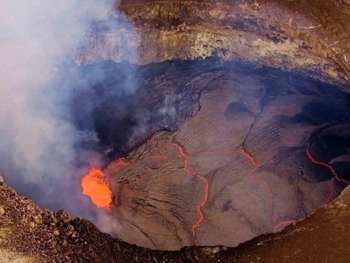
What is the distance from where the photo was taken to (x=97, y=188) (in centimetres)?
1121

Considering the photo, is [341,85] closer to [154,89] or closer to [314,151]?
[314,151]

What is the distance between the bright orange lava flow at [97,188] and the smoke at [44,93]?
0.20 metres

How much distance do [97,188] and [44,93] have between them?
3438 millimetres

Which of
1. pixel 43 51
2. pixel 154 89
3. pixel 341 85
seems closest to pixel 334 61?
pixel 341 85

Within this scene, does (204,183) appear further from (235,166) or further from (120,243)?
(120,243)

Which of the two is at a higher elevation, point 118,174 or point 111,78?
point 111,78

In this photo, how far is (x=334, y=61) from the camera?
12.4 metres

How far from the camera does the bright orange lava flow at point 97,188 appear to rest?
10.9 m

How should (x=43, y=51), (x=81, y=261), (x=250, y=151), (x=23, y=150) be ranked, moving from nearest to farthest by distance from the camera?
1. (x=81, y=261)
2. (x=23, y=150)
3. (x=250, y=151)
4. (x=43, y=51)

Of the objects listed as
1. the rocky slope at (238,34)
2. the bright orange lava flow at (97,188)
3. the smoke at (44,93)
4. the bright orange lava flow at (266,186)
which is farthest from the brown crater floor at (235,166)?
the smoke at (44,93)

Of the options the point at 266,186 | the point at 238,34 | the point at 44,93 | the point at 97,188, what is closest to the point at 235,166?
the point at 266,186

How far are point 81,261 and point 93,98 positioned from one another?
6.09m

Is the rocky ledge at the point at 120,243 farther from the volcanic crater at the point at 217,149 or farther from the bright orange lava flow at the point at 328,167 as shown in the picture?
the bright orange lava flow at the point at 328,167

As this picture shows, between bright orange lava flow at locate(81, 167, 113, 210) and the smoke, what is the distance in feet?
0.66
